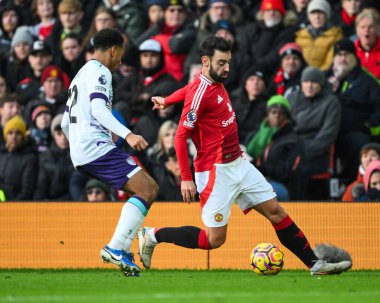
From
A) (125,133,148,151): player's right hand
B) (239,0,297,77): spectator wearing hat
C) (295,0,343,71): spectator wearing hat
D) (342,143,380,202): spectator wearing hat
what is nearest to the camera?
(125,133,148,151): player's right hand

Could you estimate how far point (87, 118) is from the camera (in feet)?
36.8

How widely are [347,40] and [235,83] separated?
2.25 meters

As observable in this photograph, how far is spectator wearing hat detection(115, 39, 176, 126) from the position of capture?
1748cm

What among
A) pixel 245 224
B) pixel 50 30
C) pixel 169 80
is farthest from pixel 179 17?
pixel 245 224

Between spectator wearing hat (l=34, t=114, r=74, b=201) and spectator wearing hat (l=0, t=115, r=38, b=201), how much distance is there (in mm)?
125

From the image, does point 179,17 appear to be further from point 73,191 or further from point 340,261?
point 340,261

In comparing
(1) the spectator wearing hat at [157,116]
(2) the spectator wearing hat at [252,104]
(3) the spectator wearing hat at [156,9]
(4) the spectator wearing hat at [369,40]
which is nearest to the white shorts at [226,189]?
(2) the spectator wearing hat at [252,104]

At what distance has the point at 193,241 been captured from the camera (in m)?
11.8

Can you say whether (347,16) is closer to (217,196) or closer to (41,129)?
(41,129)

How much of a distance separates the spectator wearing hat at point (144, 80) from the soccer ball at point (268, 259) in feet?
19.6

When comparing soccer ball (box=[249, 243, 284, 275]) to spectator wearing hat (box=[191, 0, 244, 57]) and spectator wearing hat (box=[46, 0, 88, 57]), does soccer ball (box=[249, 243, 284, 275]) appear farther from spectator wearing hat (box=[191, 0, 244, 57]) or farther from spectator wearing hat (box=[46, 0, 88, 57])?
spectator wearing hat (box=[46, 0, 88, 57])

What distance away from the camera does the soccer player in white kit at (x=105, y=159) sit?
11.1 metres

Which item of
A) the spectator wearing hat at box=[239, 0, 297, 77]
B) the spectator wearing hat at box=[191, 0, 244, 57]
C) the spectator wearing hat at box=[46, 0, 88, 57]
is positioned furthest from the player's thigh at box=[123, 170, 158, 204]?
the spectator wearing hat at box=[46, 0, 88, 57]

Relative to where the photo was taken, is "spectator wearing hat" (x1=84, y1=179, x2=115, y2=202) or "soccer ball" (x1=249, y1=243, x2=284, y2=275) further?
"spectator wearing hat" (x1=84, y1=179, x2=115, y2=202)
